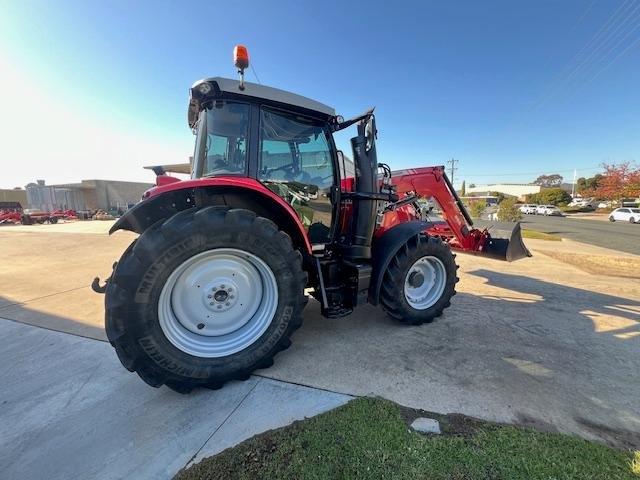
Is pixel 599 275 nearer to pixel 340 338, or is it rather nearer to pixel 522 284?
pixel 522 284

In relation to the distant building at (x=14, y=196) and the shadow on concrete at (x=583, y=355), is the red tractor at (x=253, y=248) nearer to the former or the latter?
the shadow on concrete at (x=583, y=355)

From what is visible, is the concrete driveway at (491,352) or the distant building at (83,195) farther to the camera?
the distant building at (83,195)

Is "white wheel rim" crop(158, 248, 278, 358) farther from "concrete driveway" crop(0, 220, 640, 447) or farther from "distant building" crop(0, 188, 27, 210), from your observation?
"distant building" crop(0, 188, 27, 210)

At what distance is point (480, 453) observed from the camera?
1.64 meters

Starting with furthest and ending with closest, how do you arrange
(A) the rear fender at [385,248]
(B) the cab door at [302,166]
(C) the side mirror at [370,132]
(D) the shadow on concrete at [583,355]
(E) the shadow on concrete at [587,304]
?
1. (E) the shadow on concrete at [587,304]
2. (A) the rear fender at [385,248]
3. (C) the side mirror at [370,132]
4. (B) the cab door at [302,166]
5. (D) the shadow on concrete at [583,355]

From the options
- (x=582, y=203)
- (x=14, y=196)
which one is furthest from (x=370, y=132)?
(x=582, y=203)

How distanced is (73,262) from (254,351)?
7907 millimetres

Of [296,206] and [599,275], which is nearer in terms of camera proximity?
[296,206]

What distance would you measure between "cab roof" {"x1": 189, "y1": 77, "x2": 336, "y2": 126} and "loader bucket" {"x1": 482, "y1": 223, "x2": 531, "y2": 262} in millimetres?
3754

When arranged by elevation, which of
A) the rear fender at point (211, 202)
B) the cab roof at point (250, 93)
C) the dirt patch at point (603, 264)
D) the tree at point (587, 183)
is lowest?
the dirt patch at point (603, 264)

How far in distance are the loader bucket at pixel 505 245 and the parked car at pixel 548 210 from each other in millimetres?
43726

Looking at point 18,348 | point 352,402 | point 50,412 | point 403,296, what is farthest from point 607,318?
point 18,348

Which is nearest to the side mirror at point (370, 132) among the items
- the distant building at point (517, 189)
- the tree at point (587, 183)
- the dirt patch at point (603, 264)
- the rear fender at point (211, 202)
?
the rear fender at point (211, 202)

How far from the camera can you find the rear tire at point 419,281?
3191 millimetres
